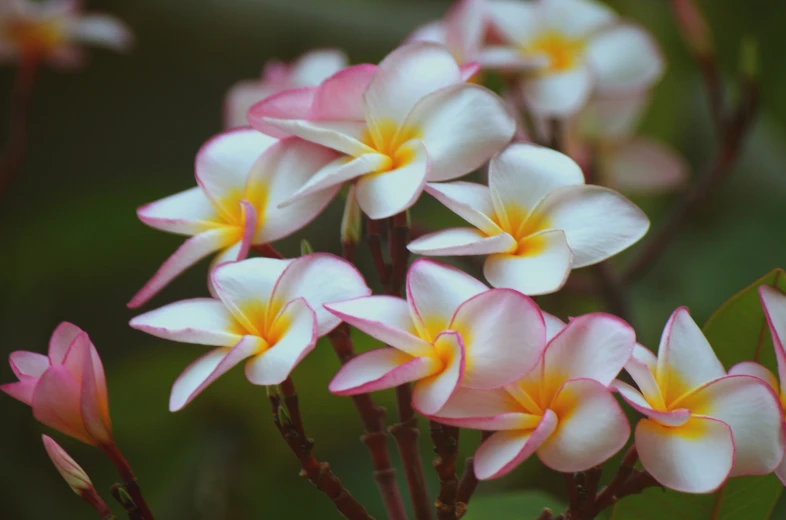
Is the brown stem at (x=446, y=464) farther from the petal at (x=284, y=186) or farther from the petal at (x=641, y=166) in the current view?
the petal at (x=641, y=166)

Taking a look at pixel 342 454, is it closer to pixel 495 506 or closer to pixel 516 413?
pixel 495 506

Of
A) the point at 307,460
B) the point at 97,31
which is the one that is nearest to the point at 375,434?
the point at 307,460

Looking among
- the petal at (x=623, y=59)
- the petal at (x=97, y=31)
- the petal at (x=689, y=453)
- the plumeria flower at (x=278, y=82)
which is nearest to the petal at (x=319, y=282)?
the petal at (x=689, y=453)

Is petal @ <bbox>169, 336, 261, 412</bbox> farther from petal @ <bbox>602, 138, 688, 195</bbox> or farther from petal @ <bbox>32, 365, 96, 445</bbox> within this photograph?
petal @ <bbox>602, 138, 688, 195</bbox>

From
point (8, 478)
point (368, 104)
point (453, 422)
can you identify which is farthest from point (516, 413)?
point (8, 478)

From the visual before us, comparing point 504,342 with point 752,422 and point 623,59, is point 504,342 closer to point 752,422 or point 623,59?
point 752,422

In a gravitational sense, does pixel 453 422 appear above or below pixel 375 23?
below
